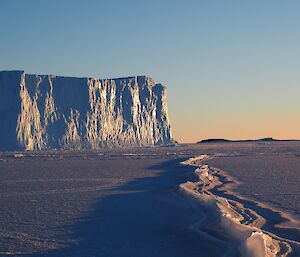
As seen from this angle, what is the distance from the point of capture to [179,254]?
574 cm

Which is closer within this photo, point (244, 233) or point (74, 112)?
point (244, 233)

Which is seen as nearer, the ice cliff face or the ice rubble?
the ice rubble

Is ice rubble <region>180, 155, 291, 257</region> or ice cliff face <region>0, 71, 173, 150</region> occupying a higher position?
ice cliff face <region>0, 71, 173, 150</region>

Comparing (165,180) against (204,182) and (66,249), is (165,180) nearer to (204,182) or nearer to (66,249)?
(204,182)

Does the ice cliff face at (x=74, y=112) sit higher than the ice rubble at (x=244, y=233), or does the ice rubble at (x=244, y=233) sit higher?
the ice cliff face at (x=74, y=112)

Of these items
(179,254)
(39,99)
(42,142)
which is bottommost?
(179,254)

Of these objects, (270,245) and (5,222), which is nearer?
(270,245)

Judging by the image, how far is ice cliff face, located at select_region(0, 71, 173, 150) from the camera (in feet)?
179

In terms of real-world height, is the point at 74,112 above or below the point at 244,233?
above

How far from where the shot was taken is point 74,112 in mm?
59219

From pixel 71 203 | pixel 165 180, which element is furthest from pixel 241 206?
pixel 165 180

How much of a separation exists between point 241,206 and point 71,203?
3.31 metres

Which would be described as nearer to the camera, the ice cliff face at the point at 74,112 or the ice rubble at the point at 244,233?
the ice rubble at the point at 244,233

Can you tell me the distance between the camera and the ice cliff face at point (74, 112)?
54688 mm
